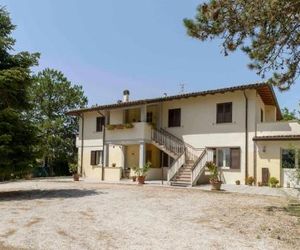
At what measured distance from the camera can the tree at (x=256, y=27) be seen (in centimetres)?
1091

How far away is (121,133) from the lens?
95.8 feet

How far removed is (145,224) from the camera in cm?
1017

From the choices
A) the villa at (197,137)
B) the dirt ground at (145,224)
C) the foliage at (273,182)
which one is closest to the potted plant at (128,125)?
the villa at (197,137)

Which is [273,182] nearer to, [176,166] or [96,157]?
[176,166]

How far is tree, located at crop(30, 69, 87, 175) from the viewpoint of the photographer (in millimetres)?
43625

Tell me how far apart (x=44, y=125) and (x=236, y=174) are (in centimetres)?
2591

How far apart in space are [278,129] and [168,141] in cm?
747

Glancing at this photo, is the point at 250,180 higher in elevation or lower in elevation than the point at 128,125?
lower

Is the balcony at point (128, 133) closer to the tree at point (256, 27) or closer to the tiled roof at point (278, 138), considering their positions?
the tiled roof at point (278, 138)

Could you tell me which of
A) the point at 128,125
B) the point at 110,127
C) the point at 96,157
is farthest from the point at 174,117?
the point at 96,157

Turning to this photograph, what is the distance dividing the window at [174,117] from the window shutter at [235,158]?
4762 millimetres

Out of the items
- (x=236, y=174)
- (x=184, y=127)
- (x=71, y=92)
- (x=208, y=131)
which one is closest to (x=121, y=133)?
(x=184, y=127)

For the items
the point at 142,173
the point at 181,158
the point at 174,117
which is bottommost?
the point at 142,173

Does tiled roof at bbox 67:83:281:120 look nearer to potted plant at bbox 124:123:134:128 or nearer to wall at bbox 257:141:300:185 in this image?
potted plant at bbox 124:123:134:128
